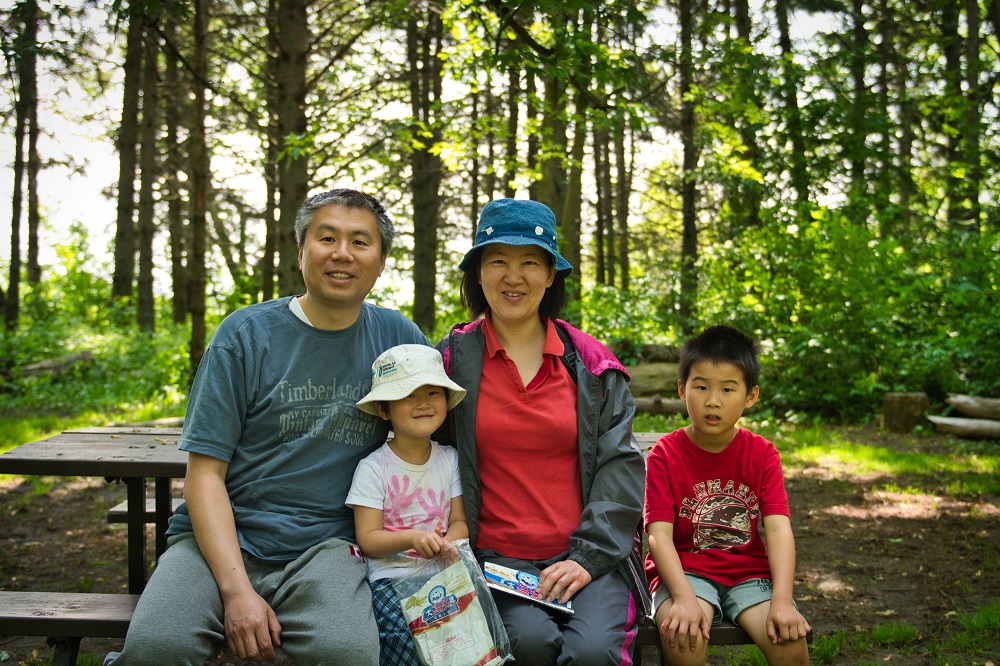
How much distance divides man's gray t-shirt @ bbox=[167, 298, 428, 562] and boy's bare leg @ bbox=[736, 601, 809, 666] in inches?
55.9

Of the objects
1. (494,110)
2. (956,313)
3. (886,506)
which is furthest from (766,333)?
(494,110)

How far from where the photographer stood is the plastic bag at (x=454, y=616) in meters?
2.42

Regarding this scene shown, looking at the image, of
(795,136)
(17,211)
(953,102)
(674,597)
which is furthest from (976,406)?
(17,211)

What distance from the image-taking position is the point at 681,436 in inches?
120

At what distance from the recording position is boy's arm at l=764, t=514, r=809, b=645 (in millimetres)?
2551

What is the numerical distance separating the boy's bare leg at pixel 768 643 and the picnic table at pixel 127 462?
93.3 inches

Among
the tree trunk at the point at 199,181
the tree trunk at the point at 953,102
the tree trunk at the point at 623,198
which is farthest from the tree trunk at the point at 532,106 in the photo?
the tree trunk at the point at 623,198

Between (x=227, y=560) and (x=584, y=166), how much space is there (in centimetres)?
1183

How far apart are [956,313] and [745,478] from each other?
939cm

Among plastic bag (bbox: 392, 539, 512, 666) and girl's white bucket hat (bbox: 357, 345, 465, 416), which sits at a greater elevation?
girl's white bucket hat (bbox: 357, 345, 465, 416)

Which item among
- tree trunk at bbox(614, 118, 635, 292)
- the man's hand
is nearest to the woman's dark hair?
the man's hand

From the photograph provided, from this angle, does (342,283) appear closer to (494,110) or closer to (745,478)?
(745,478)

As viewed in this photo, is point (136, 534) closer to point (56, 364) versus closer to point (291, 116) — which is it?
point (291, 116)

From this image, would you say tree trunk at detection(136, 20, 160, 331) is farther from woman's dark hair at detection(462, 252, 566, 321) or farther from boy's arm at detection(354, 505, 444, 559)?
boy's arm at detection(354, 505, 444, 559)
